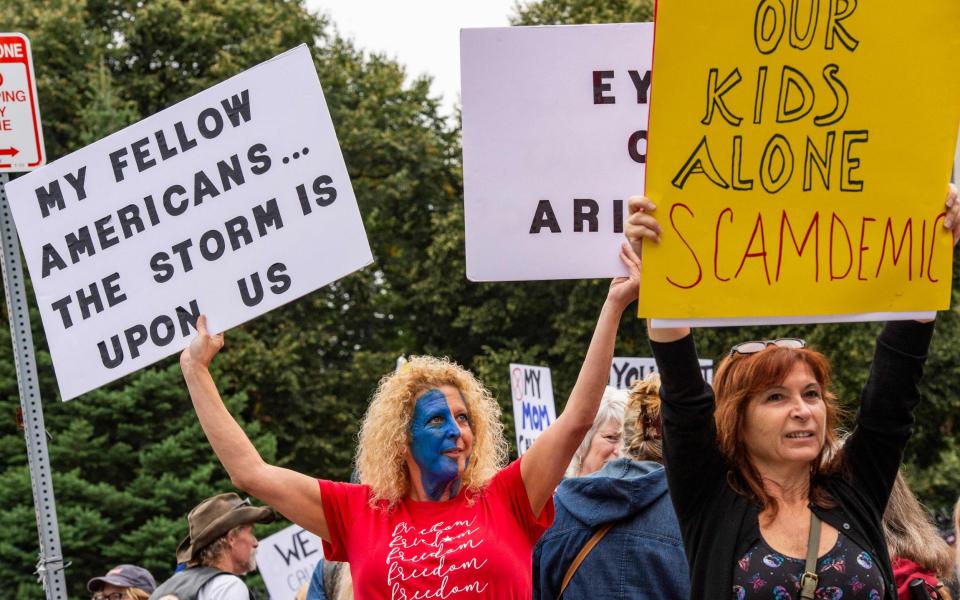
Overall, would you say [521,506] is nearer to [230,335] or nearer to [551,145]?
[551,145]

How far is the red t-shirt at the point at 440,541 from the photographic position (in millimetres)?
3885

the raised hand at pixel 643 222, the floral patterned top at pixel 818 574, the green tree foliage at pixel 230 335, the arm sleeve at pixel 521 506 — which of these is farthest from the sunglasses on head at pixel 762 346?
the green tree foliage at pixel 230 335

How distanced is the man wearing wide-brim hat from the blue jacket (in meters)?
2.12

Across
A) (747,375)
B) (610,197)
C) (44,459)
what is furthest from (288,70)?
(747,375)

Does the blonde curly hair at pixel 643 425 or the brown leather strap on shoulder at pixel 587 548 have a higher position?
the blonde curly hair at pixel 643 425

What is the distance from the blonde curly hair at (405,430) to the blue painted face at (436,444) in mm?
28

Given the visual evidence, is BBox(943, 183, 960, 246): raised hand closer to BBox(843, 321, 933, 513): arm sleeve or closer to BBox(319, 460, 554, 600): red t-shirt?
BBox(843, 321, 933, 513): arm sleeve

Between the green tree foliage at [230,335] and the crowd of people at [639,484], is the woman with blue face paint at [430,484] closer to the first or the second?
the crowd of people at [639,484]

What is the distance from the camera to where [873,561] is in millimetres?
3260

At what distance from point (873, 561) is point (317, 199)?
2.16 m

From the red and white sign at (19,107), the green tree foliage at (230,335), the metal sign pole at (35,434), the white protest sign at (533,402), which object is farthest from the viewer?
the green tree foliage at (230,335)

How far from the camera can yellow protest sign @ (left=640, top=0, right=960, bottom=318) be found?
11.0ft

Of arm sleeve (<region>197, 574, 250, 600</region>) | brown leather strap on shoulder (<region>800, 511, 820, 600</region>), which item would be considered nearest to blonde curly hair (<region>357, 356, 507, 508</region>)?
brown leather strap on shoulder (<region>800, 511, 820, 600</region>)

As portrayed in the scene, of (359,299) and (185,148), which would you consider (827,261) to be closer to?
(185,148)
